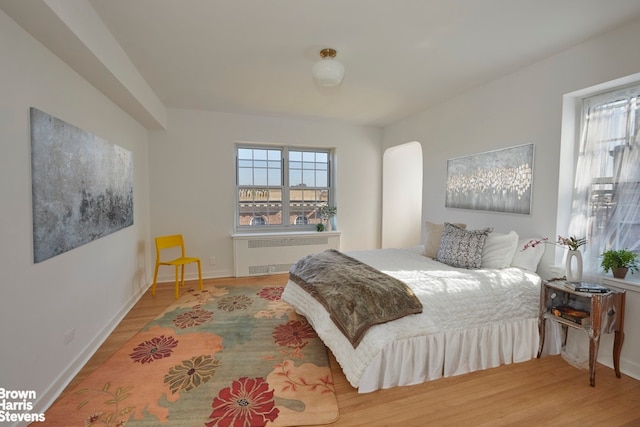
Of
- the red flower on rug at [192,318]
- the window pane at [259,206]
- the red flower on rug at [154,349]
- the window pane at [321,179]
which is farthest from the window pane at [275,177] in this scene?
the red flower on rug at [154,349]

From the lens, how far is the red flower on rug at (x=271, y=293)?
363 centimetres

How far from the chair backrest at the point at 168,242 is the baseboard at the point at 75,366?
848 millimetres

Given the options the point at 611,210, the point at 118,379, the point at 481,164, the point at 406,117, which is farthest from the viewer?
the point at 406,117

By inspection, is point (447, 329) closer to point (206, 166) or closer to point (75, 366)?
point (75, 366)

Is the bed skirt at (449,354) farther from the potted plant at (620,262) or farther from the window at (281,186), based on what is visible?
the window at (281,186)

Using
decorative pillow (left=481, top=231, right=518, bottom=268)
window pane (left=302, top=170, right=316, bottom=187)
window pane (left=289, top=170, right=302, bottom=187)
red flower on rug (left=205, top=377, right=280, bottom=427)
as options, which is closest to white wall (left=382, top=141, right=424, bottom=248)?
window pane (left=302, top=170, right=316, bottom=187)

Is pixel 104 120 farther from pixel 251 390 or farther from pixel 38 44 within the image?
pixel 251 390

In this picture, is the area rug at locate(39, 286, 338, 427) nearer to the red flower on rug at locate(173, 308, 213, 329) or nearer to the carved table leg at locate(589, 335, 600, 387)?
the red flower on rug at locate(173, 308, 213, 329)

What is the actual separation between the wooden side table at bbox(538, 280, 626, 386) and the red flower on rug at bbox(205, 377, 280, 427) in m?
2.14

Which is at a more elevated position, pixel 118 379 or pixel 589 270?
pixel 589 270

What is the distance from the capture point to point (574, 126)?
2545 millimetres

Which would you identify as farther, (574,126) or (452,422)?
(574,126)

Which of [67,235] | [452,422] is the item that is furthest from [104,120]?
[452,422]

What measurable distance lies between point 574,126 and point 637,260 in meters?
1.19
